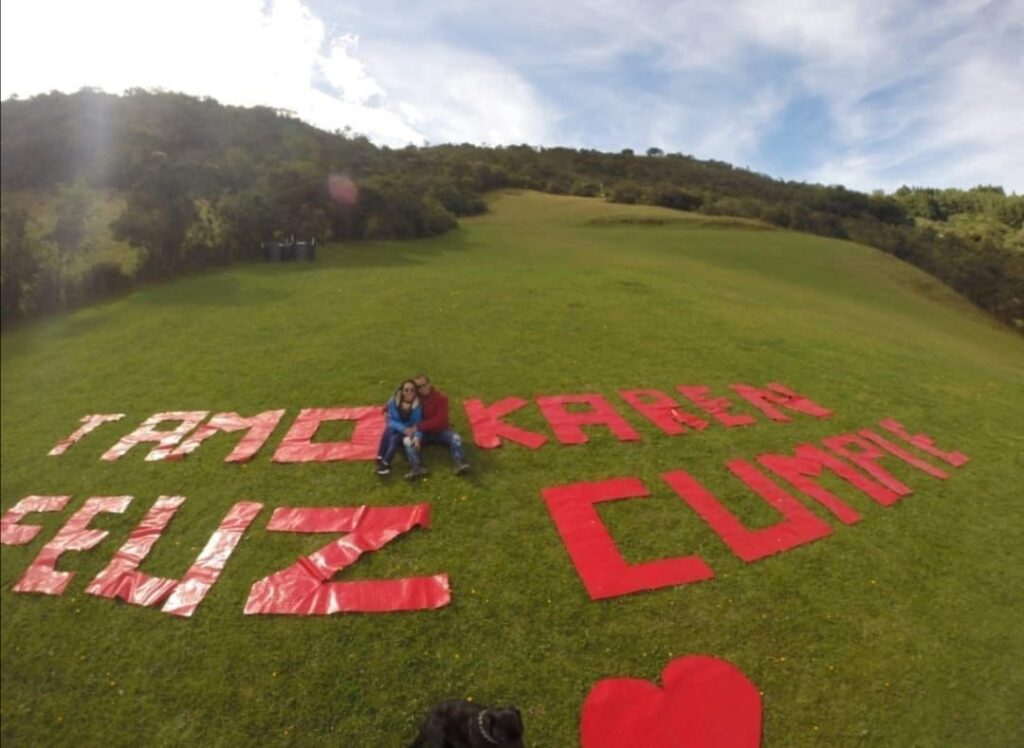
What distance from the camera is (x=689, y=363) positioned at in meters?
15.8

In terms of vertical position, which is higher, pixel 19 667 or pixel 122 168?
pixel 122 168

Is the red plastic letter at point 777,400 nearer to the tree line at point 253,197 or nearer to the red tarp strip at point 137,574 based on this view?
the red tarp strip at point 137,574

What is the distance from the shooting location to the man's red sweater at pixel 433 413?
10.6 meters

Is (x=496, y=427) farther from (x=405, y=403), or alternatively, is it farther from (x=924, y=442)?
(x=924, y=442)

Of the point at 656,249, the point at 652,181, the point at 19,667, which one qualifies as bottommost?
the point at 19,667

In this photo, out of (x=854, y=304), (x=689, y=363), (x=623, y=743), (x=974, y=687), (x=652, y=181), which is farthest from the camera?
(x=652, y=181)

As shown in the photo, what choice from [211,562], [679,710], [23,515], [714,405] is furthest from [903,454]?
[23,515]

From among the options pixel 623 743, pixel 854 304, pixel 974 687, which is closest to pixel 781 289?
pixel 854 304

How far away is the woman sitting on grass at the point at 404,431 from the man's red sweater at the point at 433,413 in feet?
0.71

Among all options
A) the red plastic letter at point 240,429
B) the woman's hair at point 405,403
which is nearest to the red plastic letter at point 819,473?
the woman's hair at point 405,403

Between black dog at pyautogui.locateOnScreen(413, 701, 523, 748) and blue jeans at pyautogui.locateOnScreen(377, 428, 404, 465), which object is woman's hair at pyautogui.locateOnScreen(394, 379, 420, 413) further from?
black dog at pyautogui.locateOnScreen(413, 701, 523, 748)

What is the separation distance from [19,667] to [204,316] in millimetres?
14906

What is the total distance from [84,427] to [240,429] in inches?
159

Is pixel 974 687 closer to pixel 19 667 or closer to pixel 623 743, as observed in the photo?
pixel 623 743
